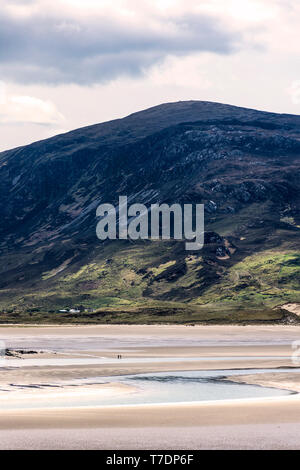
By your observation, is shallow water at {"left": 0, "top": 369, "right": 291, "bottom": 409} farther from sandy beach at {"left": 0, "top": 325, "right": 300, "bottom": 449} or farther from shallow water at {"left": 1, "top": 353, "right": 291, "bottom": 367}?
shallow water at {"left": 1, "top": 353, "right": 291, "bottom": 367}

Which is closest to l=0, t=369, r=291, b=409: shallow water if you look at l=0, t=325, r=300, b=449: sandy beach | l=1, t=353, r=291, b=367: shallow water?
l=0, t=325, r=300, b=449: sandy beach

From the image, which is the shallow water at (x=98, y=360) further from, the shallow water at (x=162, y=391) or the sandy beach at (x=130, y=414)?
the shallow water at (x=162, y=391)

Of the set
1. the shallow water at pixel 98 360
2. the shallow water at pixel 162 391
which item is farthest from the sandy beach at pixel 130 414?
the shallow water at pixel 162 391

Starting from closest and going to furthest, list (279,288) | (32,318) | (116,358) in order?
(116,358) < (32,318) < (279,288)

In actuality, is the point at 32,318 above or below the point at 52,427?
below

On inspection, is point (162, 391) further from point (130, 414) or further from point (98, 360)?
point (98, 360)

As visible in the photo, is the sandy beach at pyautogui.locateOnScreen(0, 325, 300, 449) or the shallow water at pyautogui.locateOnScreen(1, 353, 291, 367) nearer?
the sandy beach at pyautogui.locateOnScreen(0, 325, 300, 449)

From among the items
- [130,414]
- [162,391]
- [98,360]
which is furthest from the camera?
[98,360]

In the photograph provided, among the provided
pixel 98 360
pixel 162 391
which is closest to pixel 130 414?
pixel 162 391

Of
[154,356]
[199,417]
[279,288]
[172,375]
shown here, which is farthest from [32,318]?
[199,417]

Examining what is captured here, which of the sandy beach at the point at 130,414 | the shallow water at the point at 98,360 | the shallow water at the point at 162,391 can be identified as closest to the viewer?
the sandy beach at the point at 130,414
